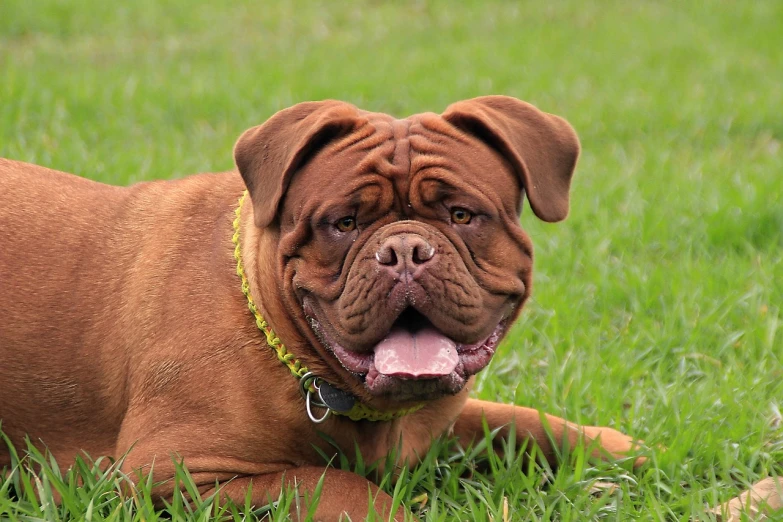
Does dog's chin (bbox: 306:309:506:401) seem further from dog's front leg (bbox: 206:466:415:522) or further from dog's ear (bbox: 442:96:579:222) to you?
dog's ear (bbox: 442:96:579:222)

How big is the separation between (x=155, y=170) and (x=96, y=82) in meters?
2.98

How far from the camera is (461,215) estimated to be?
3.57 metres

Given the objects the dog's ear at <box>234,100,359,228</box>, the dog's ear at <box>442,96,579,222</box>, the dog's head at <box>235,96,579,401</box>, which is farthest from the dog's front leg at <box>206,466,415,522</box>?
the dog's ear at <box>442,96,579,222</box>

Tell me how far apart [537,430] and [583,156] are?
4921mm

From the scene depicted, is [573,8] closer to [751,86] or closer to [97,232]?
[751,86]

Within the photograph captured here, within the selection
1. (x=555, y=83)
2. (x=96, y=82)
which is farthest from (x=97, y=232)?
Result: (x=555, y=83)

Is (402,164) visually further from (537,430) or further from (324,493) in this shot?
(537,430)

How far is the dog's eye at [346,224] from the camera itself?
139 inches

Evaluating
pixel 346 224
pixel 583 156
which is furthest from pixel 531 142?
pixel 583 156

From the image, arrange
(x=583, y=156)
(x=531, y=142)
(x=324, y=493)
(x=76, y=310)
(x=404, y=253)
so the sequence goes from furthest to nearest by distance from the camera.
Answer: (x=583, y=156) → (x=76, y=310) → (x=531, y=142) → (x=324, y=493) → (x=404, y=253)

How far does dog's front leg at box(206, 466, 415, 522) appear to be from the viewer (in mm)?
3398

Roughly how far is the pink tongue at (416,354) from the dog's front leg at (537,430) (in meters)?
0.77

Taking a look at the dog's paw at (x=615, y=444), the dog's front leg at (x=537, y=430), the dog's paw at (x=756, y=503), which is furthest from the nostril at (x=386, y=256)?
the dog's paw at (x=756, y=503)

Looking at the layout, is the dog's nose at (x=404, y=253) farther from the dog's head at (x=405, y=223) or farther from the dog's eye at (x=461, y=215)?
the dog's eye at (x=461, y=215)
